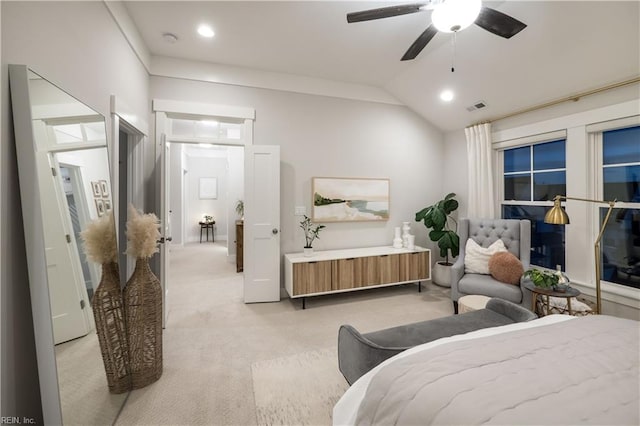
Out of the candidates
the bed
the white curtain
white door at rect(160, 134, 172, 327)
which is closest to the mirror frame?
the bed

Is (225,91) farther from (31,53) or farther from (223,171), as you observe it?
(223,171)

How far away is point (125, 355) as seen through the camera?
1.93m

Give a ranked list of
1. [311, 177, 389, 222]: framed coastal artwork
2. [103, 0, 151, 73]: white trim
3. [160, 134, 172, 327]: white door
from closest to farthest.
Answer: [103, 0, 151, 73]: white trim
[160, 134, 172, 327]: white door
[311, 177, 389, 222]: framed coastal artwork

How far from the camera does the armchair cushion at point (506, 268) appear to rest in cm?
293

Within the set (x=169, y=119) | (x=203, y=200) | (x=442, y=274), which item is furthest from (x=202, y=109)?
(x=203, y=200)

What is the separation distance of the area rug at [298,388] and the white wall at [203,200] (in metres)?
7.23

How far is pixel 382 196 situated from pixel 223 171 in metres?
6.27

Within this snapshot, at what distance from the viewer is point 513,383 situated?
938 millimetres

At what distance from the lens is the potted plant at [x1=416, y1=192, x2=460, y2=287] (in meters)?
3.98

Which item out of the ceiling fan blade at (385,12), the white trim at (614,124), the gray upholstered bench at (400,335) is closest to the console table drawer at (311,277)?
the gray upholstered bench at (400,335)

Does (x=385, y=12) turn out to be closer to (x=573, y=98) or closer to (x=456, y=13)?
(x=456, y=13)

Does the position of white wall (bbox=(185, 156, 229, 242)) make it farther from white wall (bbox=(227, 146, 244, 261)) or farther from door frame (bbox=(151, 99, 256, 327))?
door frame (bbox=(151, 99, 256, 327))

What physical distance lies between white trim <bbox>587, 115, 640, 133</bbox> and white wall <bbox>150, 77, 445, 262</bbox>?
201 centimetres

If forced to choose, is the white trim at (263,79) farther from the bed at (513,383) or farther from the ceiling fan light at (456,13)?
the bed at (513,383)
